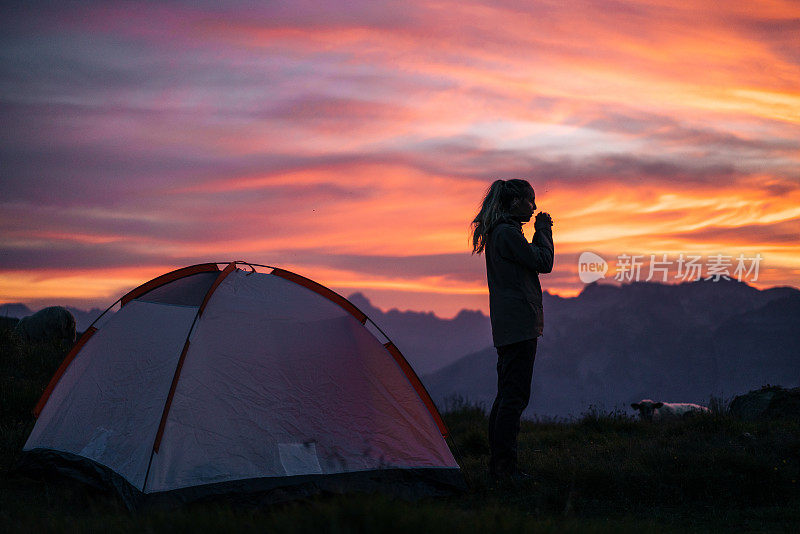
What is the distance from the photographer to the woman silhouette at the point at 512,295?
23.8 ft

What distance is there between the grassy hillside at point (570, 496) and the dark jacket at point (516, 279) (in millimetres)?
1652

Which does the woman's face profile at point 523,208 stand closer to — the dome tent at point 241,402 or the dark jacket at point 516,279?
the dark jacket at point 516,279

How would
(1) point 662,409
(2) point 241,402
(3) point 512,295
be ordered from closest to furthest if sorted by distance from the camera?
(2) point 241,402, (3) point 512,295, (1) point 662,409

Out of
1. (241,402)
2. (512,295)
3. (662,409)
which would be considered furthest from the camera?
(662,409)

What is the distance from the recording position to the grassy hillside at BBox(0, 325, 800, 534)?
4680 millimetres

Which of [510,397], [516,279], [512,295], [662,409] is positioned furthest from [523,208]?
[662,409]

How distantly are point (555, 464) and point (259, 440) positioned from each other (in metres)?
3.50

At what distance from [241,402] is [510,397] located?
9.17ft

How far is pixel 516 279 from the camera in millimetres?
7332

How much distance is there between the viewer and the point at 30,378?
13430 mm

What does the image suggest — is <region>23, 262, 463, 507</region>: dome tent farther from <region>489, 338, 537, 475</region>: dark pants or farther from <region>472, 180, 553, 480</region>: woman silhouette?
<region>472, 180, 553, 480</region>: woman silhouette

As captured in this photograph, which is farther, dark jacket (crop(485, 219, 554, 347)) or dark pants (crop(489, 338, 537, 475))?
dark pants (crop(489, 338, 537, 475))

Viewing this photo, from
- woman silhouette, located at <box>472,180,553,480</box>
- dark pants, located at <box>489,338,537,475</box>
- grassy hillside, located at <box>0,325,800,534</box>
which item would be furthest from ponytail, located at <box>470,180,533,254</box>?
grassy hillside, located at <box>0,325,800,534</box>

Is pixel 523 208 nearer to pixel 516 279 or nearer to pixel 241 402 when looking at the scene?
pixel 516 279
